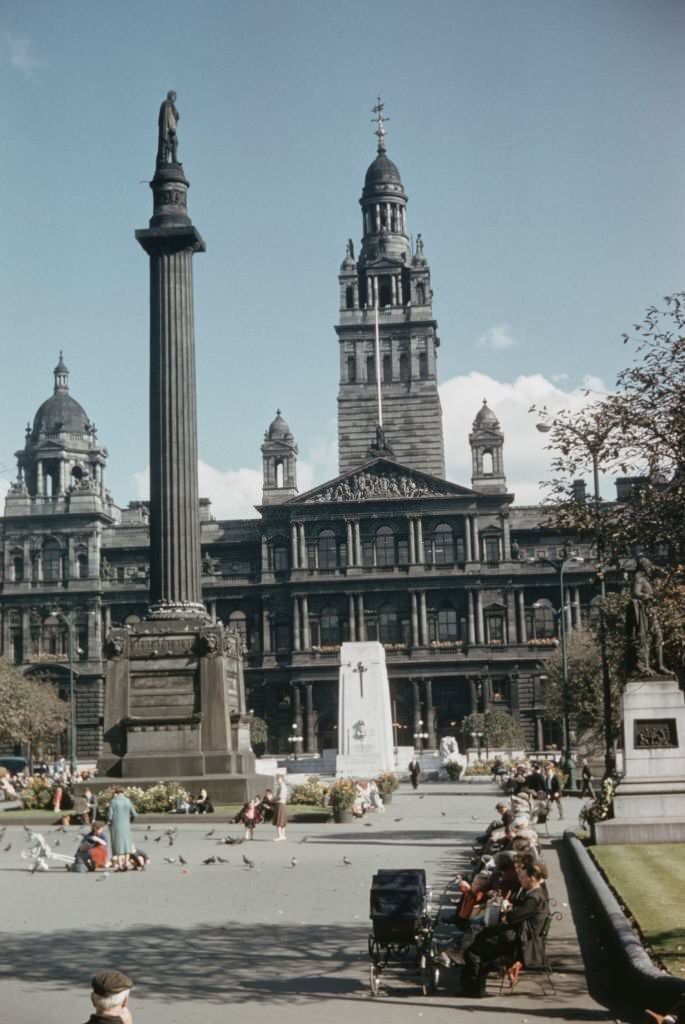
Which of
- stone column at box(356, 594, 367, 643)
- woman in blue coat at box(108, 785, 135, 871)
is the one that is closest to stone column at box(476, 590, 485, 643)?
stone column at box(356, 594, 367, 643)

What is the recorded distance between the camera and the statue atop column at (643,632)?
25844mm

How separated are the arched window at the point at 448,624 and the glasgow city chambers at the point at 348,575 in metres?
0.10

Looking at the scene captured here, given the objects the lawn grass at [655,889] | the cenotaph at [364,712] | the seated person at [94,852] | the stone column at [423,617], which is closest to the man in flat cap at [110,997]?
the lawn grass at [655,889]

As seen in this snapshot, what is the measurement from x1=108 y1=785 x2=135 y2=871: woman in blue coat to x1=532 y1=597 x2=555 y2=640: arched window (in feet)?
271

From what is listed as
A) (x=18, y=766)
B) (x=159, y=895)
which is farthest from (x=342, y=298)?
(x=159, y=895)

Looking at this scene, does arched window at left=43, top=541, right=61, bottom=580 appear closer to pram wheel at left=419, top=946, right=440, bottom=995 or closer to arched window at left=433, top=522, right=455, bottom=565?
arched window at left=433, top=522, right=455, bottom=565

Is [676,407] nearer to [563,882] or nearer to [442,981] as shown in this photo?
[563,882]

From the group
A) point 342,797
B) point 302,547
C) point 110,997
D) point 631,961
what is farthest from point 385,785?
point 302,547

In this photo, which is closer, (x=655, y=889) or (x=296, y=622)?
(x=655, y=889)

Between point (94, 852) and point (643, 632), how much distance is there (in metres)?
11.0

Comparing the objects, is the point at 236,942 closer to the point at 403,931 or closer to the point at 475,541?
the point at 403,931

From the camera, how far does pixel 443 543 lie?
4215 inches

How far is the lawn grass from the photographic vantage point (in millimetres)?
14234

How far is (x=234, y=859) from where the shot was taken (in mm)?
27562
